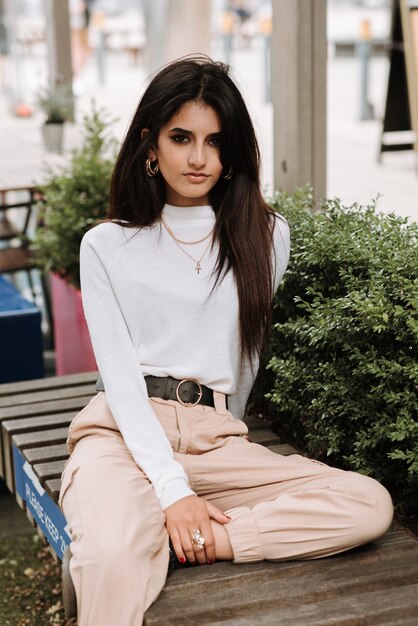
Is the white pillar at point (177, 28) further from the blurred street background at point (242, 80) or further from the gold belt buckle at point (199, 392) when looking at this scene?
the gold belt buckle at point (199, 392)

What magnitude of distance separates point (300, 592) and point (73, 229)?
312 centimetres

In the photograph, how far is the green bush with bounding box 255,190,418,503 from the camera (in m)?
2.56

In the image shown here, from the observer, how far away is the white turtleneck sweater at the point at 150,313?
8.46 feet

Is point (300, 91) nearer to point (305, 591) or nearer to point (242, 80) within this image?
point (242, 80)

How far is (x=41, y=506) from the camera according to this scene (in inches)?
122

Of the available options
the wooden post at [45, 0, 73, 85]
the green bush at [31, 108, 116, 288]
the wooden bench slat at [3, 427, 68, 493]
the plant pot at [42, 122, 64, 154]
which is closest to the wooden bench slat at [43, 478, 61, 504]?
the wooden bench slat at [3, 427, 68, 493]

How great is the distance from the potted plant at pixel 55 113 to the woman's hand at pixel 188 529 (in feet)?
18.7

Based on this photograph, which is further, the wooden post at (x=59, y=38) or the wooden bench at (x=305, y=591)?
the wooden post at (x=59, y=38)

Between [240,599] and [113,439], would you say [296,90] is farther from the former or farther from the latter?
[240,599]

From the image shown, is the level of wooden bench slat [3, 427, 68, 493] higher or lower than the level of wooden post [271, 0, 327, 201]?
A: lower

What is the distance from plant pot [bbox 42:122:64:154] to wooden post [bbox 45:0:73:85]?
1.07 m

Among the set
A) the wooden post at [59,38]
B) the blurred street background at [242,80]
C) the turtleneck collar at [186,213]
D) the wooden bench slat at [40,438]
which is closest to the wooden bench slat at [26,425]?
the wooden bench slat at [40,438]

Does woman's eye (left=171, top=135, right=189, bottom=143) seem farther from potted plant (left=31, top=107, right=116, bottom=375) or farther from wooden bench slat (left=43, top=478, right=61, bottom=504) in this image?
potted plant (left=31, top=107, right=116, bottom=375)

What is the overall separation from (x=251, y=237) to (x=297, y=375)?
445 millimetres
